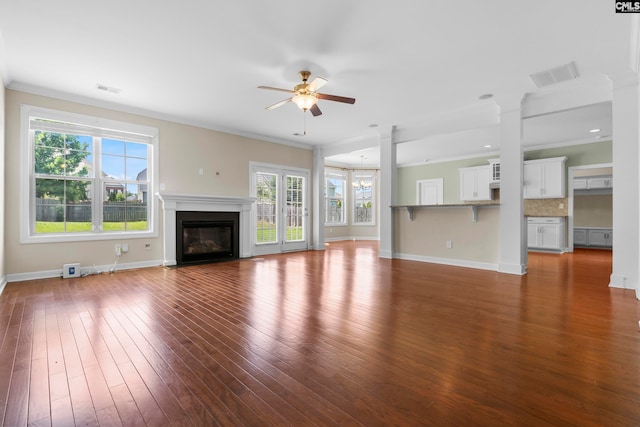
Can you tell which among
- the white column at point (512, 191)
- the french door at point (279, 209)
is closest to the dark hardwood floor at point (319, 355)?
the white column at point (512, 191)

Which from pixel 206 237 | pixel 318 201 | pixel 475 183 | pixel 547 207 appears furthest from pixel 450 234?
pixel 206 237

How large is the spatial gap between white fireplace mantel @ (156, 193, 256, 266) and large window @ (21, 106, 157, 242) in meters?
0.29

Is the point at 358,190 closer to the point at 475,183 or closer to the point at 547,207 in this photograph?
the point at 475,183

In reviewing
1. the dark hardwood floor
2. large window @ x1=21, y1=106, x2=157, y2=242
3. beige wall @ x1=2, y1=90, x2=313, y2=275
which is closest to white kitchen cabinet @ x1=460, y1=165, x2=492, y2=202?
beige wall @ x1=2, y1=90, x2=313, y2=275

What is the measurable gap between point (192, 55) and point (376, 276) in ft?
12.5

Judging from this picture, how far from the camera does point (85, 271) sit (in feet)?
15.8

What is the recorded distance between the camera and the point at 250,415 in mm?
1427

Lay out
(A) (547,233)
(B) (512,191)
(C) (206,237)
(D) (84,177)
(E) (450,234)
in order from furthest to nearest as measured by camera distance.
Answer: (A) (547,233), (C) (206,237), (E) (450,234), (D) (84,177), (B) (512,191)

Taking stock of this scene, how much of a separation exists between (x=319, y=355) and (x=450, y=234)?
4.56 metres

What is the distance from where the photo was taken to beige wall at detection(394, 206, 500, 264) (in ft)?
17.4

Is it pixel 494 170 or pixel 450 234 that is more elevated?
pixel 494 170

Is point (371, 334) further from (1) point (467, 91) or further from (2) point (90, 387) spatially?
(1) point (467, 91)

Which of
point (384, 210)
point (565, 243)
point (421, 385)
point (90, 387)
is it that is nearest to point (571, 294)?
point (421, 385)

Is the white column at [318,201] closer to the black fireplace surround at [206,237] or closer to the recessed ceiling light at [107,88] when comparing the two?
the black fireplace surround at [206,237]
